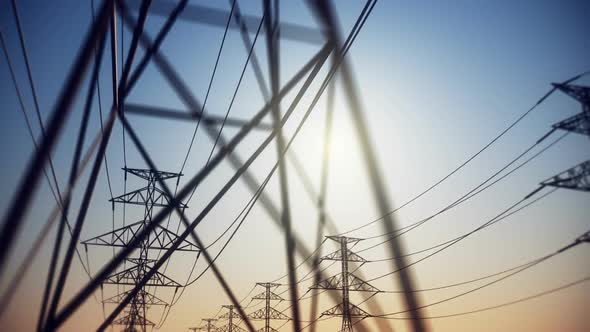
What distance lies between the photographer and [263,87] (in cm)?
575

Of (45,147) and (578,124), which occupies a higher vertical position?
(578,124)

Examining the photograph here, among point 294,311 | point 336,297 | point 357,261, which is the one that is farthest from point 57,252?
point 357,261

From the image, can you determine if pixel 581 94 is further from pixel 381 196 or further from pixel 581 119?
pixel 381 196

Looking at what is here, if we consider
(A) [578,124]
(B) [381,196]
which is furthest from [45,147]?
(A) [578,124]

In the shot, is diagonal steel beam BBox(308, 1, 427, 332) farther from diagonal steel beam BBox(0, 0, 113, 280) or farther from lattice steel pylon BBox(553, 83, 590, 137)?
lattice steel pylon BBox(553, 83, 590, 137)

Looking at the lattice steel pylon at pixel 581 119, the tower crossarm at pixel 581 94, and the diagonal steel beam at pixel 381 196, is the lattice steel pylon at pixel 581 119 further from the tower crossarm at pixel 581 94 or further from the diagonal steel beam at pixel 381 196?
the diagonal steel beam at pixel 381 196

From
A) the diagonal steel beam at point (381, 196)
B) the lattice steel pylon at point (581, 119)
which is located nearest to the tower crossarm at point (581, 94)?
the lattice steel pylon at point (581, 119)

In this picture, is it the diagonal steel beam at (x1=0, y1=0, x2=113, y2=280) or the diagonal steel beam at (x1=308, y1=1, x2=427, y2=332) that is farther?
the diagonal steel beam at (x1=0, y1=0, x2=113, y2=280)

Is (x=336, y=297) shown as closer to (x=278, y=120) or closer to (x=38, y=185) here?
(x=278, y=120)

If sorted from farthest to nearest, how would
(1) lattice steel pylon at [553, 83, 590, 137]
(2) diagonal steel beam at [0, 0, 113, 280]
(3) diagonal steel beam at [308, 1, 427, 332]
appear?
(1) lattice steel pylon at [553, 83, 590, 137] < (2) diagonal steel beam at [0, 0, 113, 280] < (3) diagonal steel beam at [308, 1, 427, 332]

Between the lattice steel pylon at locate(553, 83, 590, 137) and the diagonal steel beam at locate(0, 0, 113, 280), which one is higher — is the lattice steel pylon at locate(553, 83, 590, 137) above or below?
above

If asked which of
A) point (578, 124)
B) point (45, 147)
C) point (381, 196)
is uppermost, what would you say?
point (578, 124)

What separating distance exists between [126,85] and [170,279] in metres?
18.3

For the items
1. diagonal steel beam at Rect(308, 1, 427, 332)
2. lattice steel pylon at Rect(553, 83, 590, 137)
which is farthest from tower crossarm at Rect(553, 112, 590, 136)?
diagonal steel beam at Rect(308, 1, 427, 332)
